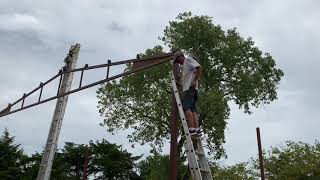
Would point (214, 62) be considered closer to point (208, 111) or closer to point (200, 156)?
point (208, 111)

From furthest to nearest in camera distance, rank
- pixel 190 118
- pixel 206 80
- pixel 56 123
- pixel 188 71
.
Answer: pixel 206 80 < pixel 56 123 < pixel 188 71 < pixel 190 118

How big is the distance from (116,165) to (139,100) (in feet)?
73.1

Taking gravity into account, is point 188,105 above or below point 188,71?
below

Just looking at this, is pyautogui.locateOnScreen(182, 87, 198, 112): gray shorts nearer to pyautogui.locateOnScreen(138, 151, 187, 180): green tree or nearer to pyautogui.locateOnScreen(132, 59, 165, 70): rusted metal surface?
pyautogui.locateOnScreen(132, 59, 165, 70): rusted metal surface

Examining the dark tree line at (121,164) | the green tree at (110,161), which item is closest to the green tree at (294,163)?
the dark tree line at (121,164)

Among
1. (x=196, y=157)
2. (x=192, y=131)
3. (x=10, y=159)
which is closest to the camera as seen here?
(x=196, y=157)

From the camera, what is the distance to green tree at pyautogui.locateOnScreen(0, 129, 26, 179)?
1540 inches

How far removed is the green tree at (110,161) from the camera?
52000mm

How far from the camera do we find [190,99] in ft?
26.0

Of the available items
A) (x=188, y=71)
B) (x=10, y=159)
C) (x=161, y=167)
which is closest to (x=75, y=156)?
(x=10, y=159)

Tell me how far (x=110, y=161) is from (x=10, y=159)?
44.0 feet

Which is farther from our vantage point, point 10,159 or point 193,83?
point 10,159

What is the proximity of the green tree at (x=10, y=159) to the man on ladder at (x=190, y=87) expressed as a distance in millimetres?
33136

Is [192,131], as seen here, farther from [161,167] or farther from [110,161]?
[110,161]
